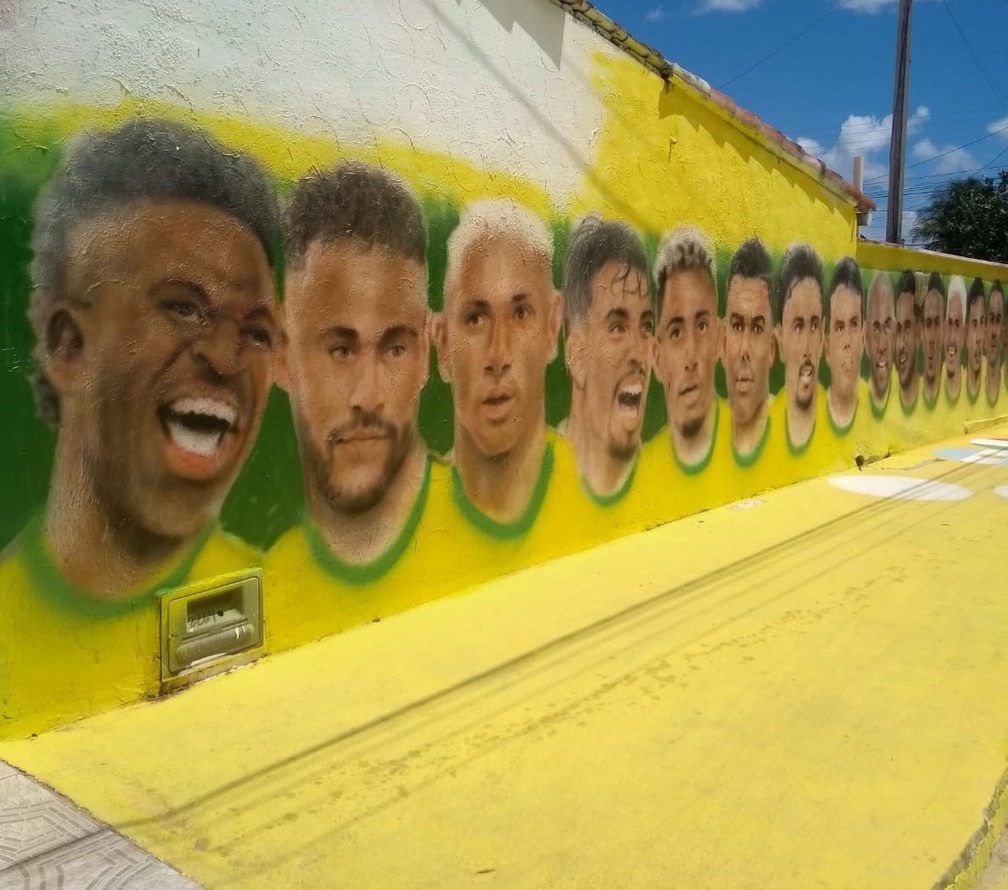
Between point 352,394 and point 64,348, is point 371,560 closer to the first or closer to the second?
point 352,394

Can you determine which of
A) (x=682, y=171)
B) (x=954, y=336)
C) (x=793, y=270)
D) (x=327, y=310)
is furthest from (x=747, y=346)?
(x=954, y=336)

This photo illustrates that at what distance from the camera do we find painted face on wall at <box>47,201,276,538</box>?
11.8ft

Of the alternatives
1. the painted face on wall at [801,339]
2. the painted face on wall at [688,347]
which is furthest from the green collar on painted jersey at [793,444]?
the painted face on wall at [688,347]

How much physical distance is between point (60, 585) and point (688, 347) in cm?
538

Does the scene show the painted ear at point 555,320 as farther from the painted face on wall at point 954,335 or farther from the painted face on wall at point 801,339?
the painted face on wall at point 954,335

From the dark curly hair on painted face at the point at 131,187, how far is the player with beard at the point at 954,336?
11.7 m

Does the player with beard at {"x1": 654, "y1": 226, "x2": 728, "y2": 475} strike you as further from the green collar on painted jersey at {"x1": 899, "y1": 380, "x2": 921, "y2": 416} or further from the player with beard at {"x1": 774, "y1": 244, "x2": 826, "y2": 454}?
the green collar on painted jersey at {"x1": 899, "y1": 380, "x2": 921, "y2": 416}

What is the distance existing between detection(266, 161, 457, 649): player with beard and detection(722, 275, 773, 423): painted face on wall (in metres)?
4.02

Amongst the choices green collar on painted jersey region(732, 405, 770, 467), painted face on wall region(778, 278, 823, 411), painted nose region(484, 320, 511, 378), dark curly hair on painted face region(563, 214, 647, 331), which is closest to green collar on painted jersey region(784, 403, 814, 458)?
painted face on wall region(778, 278, 823, 411)

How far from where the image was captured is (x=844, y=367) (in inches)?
416

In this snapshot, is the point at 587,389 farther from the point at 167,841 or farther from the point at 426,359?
the point at 167,841

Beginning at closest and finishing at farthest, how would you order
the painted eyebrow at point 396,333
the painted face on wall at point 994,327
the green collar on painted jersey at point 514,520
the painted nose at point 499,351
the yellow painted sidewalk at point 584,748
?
the yellow painted sidewalk at point 584,748 < the painted eyebrow at point 396,333 < the green collar on painted jersey at point 514,520 < the painted nose at point 499,351 < the painted face on wall at point 994,327

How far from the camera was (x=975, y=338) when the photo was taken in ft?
47.2

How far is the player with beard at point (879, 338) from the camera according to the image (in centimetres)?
1121
